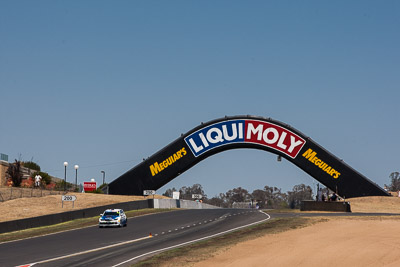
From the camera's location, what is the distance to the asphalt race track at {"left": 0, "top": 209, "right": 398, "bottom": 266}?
1149 inches

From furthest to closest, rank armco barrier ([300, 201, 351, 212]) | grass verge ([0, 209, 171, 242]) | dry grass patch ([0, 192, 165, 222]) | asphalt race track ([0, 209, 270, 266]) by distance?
dry grass patch ([0, 192, 165, 222]) < armco barrier ([300, 201, 351, 212]) < grass verge ([0, 209, 171, 242]) < asphalt race track ([0, 209, 270, 266])

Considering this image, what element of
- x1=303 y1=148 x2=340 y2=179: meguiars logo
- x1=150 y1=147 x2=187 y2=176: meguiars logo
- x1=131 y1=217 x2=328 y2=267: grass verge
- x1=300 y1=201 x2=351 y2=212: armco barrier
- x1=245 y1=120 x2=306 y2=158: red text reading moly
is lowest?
x1=131 y1=217 x2=328 y2=267: grass verge

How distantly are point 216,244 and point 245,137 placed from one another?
3394 centimetres

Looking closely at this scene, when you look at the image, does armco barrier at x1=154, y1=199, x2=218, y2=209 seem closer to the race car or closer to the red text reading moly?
the red text reading moly

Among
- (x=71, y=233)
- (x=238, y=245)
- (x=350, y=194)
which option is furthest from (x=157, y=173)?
(x=238, y=245)

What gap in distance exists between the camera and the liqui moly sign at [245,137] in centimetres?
6538

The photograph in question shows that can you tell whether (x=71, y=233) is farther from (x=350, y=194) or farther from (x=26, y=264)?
(x=350, y=194)

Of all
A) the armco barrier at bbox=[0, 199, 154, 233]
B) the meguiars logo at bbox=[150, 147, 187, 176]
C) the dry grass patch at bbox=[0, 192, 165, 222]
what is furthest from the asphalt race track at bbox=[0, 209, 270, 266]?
the meguiars logo at bbox=[150, 147, 187, 176]

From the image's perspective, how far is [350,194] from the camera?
6369 cm

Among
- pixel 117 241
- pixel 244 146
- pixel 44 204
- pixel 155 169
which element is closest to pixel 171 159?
pixel 155 169

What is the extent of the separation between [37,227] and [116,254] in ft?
59.2

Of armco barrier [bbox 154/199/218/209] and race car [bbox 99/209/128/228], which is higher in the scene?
armco barrier [bbox 154/199/218/209]

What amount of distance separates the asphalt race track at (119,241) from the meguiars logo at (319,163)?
16316mm

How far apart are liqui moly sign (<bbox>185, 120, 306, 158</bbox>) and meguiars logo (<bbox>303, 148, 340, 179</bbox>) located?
3.33ft
